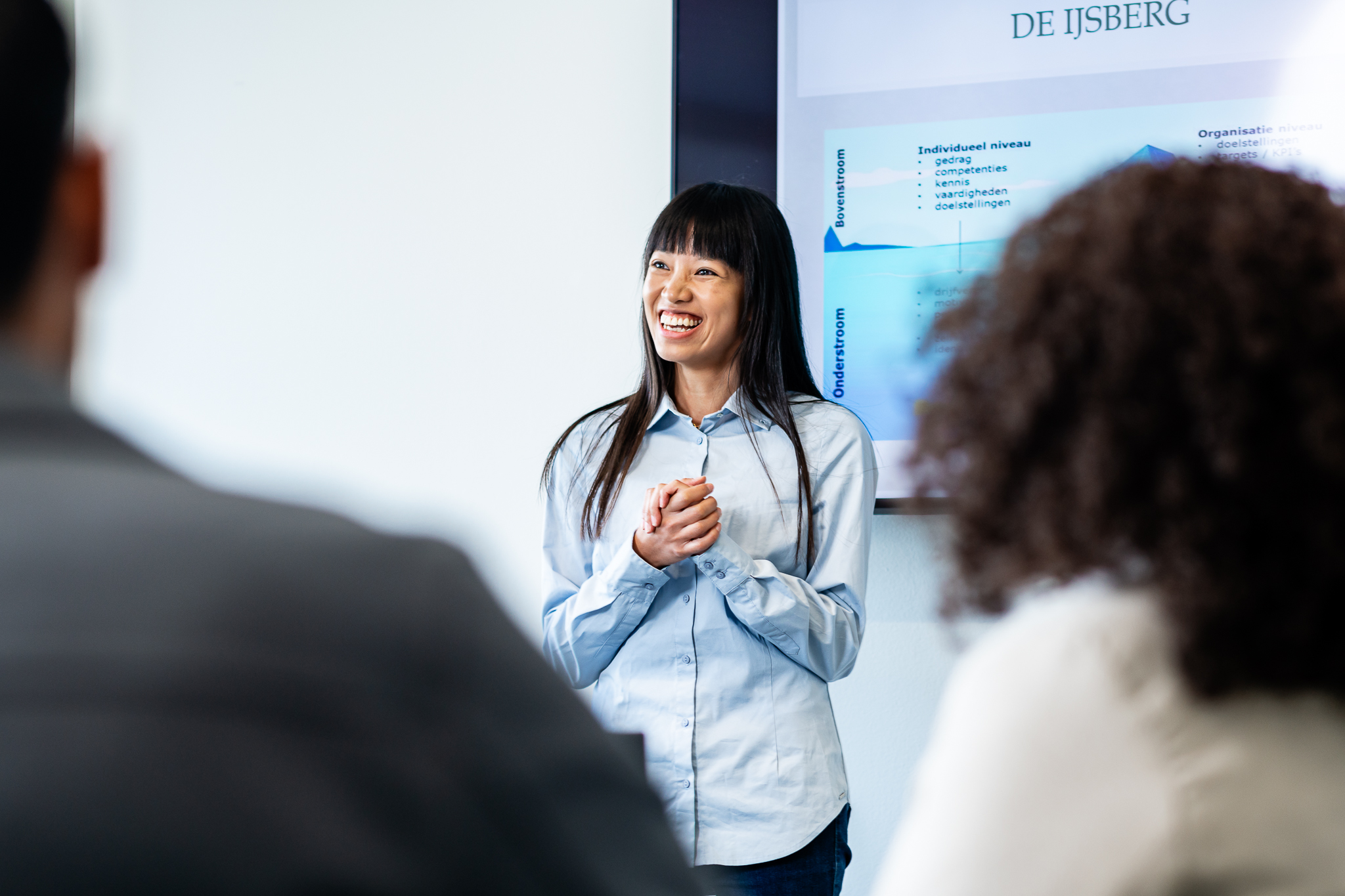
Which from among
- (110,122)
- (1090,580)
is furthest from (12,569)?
(110,122)

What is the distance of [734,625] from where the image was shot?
1664 millimetres

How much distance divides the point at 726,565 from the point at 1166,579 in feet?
3.38

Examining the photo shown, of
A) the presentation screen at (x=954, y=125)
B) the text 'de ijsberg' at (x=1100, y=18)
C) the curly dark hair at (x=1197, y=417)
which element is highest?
the text 'de ijsberg' at (x=1100, y=18)

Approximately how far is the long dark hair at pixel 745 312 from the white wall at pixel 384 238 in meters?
0.44

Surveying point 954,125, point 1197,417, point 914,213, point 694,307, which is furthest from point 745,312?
point 1197,417

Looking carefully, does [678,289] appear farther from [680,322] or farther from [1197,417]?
[1197,417]

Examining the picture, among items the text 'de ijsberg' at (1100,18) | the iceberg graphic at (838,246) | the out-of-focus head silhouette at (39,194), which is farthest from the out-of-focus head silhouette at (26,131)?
the text 'de ijsberg' at (1100,18)

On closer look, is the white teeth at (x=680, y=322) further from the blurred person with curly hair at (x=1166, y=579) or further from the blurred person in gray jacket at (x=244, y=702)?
the blurred person in gray jacket at (x=244, y=702)

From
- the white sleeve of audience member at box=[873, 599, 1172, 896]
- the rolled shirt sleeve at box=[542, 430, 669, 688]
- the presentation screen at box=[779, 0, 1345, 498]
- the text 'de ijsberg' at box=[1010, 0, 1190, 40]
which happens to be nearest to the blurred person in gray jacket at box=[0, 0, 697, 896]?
the white sleeve of audience member at box=[873, 599, 1172, 896]

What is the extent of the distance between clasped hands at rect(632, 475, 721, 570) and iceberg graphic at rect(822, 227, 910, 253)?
682 millimetres

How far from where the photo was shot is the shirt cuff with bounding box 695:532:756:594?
1.61m

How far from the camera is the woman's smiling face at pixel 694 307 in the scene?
180 centimetres

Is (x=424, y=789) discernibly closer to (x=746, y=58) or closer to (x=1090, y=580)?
(x=1090, y=580)

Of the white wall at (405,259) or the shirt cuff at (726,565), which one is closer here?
the shirt cuff at (726,565)
